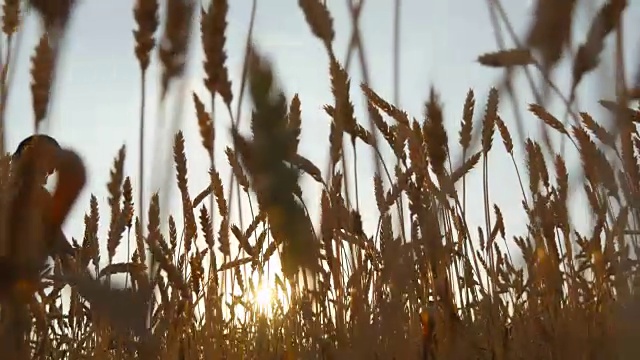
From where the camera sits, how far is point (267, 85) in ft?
2.27

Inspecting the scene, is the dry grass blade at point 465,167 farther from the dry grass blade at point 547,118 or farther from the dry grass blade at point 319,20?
the dry grass blade at point 319,20

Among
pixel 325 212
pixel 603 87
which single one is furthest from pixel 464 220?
pixel 603 87

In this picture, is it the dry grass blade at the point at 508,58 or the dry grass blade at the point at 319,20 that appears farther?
the dry grass blade at the point at 319,20

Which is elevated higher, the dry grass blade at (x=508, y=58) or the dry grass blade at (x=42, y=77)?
the dry grass blade at (x=508, y=58)

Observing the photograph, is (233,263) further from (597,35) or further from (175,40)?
(597,35)

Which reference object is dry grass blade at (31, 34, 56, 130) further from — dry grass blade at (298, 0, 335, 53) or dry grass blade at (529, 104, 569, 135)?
dry grass blade at (529, 104, 569, 135)

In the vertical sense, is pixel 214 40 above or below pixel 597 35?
above

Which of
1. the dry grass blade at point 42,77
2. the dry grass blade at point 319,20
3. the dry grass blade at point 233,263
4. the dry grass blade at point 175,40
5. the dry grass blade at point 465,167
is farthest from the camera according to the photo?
the dry grass blade at point 233,263

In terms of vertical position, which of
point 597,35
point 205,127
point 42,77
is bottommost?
point 42,77

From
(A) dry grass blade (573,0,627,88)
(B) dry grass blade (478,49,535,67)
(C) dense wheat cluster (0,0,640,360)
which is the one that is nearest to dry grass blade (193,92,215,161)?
(C) dense wheat cluster (0,0,640,360)

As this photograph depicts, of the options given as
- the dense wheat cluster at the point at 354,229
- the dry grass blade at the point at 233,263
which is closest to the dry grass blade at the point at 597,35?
the dense wheat cluster at the point at 354,229

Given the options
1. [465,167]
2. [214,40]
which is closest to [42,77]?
[214,40]

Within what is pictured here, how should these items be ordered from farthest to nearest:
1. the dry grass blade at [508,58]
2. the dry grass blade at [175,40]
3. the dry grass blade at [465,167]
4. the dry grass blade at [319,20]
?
the dry grass blade at [465,167]
the dry grass blade at [319,20]
the dry grass blade at [508,58]
the dry grass blade at [175,40]

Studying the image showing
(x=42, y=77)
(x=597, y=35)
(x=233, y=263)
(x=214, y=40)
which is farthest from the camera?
(x=233, y=263)
